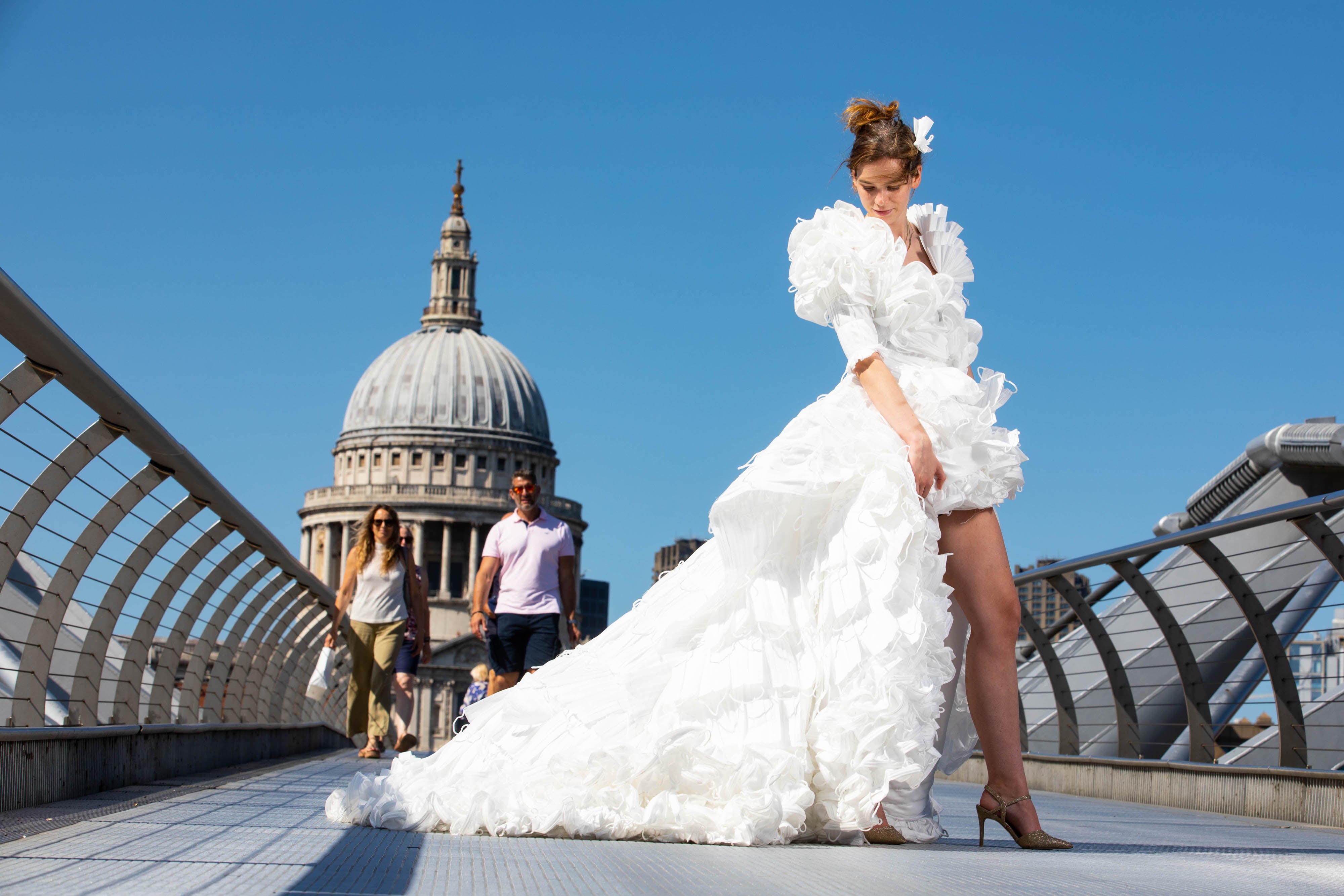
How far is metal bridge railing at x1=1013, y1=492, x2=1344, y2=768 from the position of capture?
5.27 m

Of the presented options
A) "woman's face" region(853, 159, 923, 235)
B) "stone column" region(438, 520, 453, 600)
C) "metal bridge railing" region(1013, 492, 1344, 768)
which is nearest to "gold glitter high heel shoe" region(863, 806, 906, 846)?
"woman's face" region(853, 159, 923, 235)

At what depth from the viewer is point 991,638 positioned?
3.85 meters

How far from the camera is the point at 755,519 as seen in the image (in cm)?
387

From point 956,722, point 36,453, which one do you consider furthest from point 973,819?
point 36,453

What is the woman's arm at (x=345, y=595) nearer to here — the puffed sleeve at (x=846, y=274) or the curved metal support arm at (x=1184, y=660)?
the curved metal support arm at (x=1184, y=660)

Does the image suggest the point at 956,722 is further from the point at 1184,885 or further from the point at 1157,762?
the point at 1157,762

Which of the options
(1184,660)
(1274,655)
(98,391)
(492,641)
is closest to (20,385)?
(98,391)

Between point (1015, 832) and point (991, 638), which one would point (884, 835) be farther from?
point (991, 638)

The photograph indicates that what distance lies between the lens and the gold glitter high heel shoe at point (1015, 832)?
144 inches

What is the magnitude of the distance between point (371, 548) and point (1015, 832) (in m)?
6.60

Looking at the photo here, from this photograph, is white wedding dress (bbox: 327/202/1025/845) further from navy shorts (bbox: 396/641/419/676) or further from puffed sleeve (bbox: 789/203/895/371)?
navy shorts (bbox: 396/641/419/676)

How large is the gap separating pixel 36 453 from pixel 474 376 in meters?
98.6

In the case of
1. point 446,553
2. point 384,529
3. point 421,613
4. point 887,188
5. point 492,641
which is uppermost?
point 446,553

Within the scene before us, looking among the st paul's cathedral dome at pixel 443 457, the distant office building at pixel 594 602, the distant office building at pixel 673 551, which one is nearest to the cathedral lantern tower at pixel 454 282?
the st paul's cathedral dome at pixel 443 457
